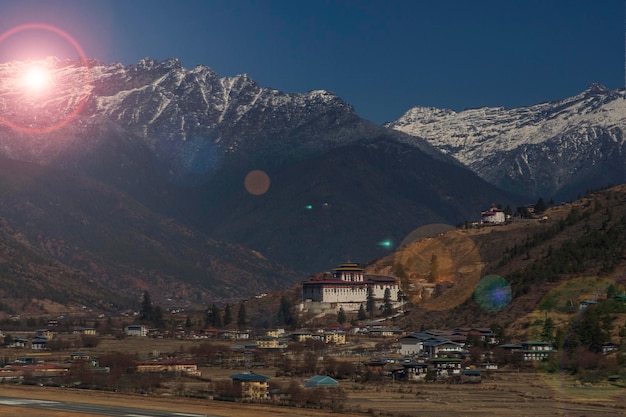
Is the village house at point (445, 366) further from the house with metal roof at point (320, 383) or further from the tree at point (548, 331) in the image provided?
the house with metal roof at point (320, 383)

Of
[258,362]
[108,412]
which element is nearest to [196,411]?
[108,412]

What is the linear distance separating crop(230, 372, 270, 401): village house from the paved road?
1900 cm

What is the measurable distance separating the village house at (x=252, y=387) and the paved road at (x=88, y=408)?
18995 millimetres

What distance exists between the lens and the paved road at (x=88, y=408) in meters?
98.4

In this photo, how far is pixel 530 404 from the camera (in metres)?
120

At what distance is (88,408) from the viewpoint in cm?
10325

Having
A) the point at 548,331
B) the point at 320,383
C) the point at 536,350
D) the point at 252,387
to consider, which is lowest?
the point at 252,387

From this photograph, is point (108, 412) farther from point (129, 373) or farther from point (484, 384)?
point (484, 384)

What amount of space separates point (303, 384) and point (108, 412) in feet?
134

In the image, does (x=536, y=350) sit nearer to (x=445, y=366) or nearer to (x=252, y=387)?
(x=445, y=366)

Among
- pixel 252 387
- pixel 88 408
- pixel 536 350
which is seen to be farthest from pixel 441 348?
pixel 88 408

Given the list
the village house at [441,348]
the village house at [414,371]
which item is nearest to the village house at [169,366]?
the village house at [414,371]

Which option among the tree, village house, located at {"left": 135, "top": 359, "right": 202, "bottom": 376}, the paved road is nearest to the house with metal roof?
village house, located at {"left": 135, "top": 359, "right": 202, "bottom": 376}

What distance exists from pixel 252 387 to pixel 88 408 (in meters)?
24.9
